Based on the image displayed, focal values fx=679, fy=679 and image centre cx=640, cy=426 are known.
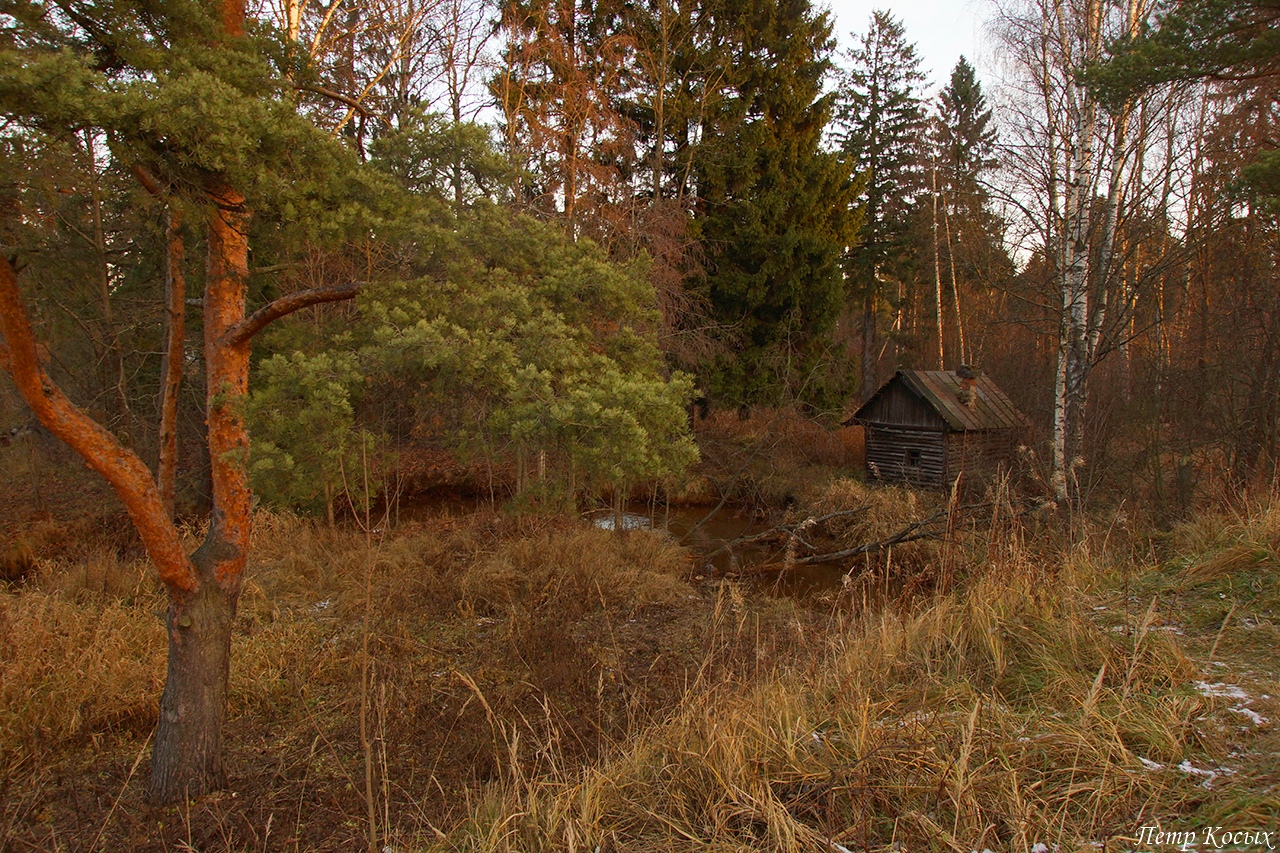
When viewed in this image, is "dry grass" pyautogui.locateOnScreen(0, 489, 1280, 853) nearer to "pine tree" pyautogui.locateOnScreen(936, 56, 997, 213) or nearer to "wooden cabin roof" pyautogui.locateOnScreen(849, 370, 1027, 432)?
"wooden cabin roof" pyautogui.locateOnScreen(849, 370, 1027, 432)

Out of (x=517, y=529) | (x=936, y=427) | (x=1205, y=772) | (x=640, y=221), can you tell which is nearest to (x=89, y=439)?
(x=1205, y=772)

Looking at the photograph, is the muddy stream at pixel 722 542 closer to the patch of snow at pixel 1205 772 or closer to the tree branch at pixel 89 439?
the patch of snow at pixel 1205 772

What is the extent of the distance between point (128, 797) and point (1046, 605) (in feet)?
19.7

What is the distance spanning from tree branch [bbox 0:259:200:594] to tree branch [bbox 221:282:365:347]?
96cm

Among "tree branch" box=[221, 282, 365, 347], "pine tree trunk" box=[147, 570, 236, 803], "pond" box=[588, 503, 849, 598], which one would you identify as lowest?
"pond" box=[588, 503, 849, 598]

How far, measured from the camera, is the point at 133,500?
3.80m

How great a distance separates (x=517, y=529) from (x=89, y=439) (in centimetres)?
721

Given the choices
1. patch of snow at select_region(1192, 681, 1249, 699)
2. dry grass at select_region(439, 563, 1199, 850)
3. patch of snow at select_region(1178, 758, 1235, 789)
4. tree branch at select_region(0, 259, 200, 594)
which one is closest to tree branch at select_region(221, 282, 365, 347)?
tree branch at select_region(0, 259, 200, 594)

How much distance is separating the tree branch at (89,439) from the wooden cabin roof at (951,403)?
1401 centimetres

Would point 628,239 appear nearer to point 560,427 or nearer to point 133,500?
point 560,427

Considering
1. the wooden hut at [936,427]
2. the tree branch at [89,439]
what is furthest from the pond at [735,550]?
the tree branch at [89,439]

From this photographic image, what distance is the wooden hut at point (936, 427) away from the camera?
587 inches

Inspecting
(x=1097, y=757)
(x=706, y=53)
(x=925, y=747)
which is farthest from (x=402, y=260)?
(x=706, y=53)

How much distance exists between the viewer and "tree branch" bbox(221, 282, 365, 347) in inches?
169
